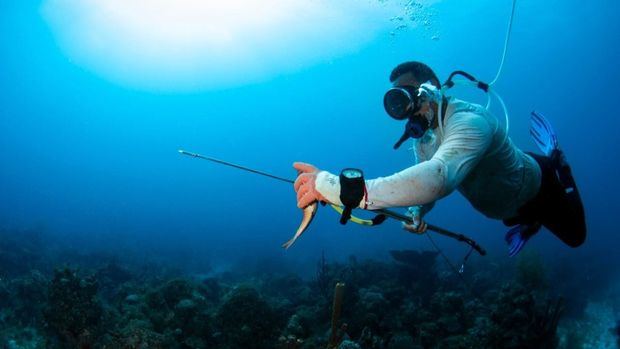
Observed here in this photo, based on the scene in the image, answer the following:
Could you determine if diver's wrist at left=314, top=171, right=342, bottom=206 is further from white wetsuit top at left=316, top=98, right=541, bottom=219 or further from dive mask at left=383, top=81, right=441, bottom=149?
dive mask at left=383, top=81, right=441, bottom=149

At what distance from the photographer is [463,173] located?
2057 millimetres

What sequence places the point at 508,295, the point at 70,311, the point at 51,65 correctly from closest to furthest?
1. the point at 70,311
2. the point at 508,295
3. the point at 51,65

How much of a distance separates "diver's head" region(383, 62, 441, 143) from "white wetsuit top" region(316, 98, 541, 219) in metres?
0.18

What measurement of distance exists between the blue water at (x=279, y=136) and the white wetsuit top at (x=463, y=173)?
20084 millimetres

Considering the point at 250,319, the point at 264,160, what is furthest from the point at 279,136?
the point at 250,319

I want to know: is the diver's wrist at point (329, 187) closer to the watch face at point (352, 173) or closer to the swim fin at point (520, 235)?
the watch face at point (352, 173)

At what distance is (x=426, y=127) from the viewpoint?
2924 mm

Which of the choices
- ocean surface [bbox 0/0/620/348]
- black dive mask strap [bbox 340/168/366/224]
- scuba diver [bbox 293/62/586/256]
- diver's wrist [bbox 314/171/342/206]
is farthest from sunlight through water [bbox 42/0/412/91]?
black dive mask strap [bbox 340/168/366/224]

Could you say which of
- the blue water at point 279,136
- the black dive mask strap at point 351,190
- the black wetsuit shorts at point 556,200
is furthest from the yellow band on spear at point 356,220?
the blue water at point 279,136

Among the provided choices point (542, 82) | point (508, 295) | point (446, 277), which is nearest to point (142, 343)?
point (508, 295)

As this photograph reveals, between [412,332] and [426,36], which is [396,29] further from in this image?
[412,332]

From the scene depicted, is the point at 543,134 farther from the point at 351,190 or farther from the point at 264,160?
the point at 264,160

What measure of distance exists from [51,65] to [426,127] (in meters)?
139

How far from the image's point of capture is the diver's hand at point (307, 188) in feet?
6.84
